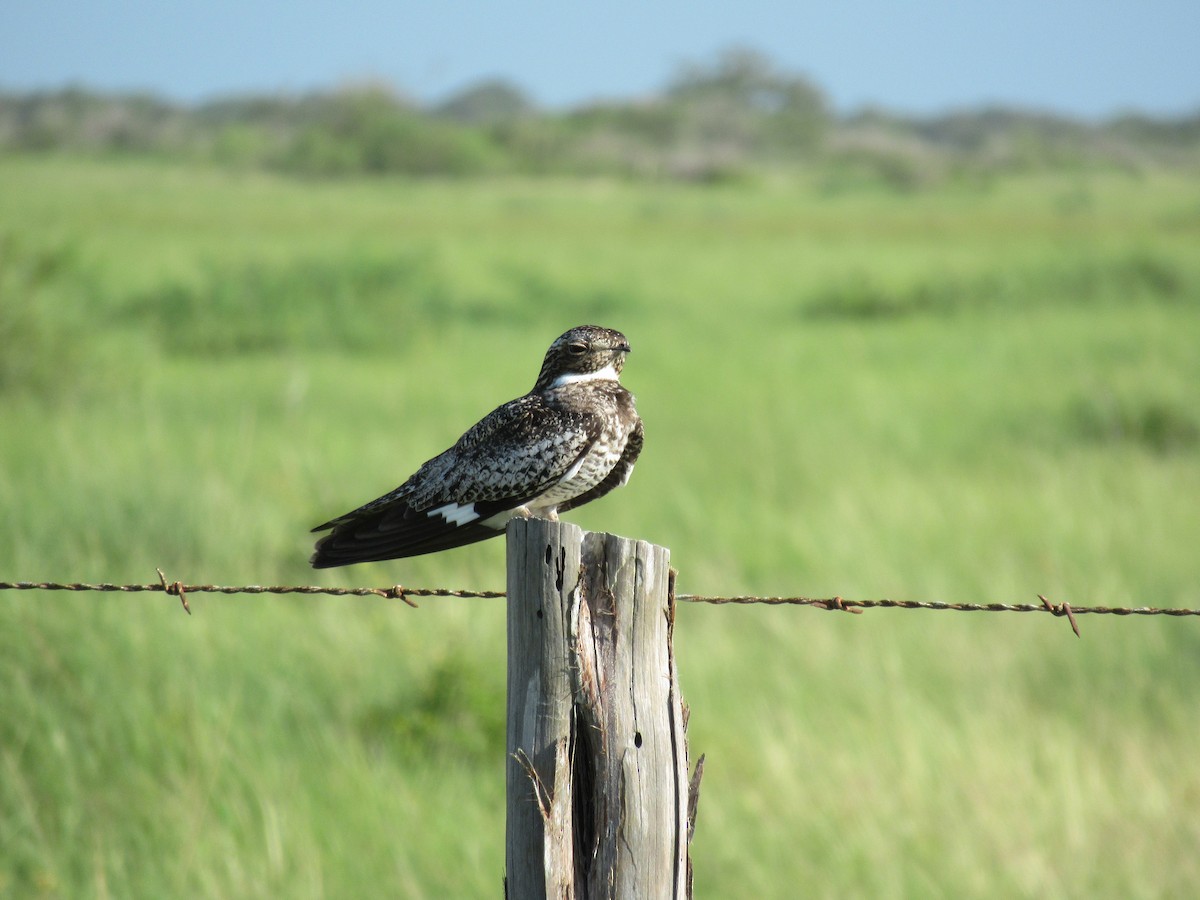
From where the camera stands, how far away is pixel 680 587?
28.6ft

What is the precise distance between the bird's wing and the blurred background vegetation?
6.37 ft

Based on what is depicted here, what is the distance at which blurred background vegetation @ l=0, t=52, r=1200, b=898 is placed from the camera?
473 centimetres

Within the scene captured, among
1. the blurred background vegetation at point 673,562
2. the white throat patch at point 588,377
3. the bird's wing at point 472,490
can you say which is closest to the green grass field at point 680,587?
the blurred background vegetation at point 673,562

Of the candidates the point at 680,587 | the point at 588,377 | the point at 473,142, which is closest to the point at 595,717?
the point at 588,377

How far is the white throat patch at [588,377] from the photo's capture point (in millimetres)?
3437

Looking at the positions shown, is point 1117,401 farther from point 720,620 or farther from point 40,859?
point 40,859

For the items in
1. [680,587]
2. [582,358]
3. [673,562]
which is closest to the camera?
[582,358]

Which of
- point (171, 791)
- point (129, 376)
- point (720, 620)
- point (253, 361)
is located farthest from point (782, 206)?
point (171, 791)

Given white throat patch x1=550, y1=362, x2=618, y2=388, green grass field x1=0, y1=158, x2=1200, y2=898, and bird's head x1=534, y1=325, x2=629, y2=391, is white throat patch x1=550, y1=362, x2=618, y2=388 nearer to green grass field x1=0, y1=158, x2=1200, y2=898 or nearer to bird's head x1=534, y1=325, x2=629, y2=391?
bird's head x1=534, y1=325, x2=629, y2=391

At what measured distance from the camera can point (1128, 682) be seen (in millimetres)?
6688

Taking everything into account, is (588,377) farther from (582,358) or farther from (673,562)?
(673,562)

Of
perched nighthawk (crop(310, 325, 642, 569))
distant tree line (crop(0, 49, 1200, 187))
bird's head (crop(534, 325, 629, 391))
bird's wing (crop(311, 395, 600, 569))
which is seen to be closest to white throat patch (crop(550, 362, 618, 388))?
bird's head (crop(534, 325, 629, 391))

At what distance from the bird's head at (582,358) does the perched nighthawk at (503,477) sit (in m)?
0.17

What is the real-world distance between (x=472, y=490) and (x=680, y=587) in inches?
228
